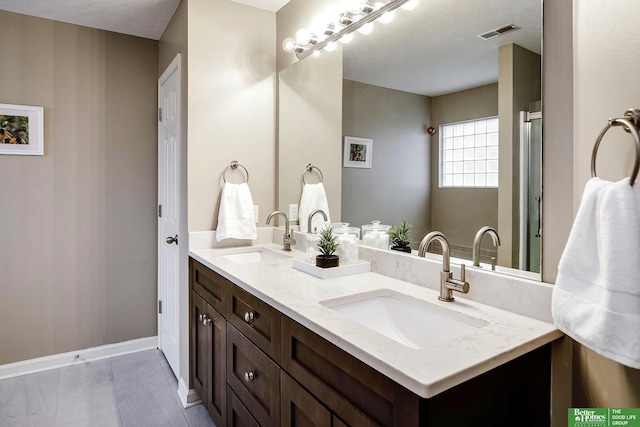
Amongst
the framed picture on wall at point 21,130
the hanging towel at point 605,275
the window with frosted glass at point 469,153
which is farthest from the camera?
the framed picture on wall at point 21,130

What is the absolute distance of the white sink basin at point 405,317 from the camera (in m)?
1.19

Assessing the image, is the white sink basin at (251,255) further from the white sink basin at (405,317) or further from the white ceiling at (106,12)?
the white ceiling at (106,12)

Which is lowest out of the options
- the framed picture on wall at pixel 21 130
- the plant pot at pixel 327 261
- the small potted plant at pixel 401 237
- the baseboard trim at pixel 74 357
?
the baseboard trim at pixel 74 357

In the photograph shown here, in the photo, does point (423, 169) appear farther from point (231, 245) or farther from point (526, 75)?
point (231, 245)

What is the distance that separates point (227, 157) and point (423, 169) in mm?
1274

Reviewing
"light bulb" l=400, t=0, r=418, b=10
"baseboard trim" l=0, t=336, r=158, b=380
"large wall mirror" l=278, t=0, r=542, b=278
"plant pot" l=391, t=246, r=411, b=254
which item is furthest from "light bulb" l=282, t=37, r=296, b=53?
"baseboard trim" l=0, t=336, r=158, b=380

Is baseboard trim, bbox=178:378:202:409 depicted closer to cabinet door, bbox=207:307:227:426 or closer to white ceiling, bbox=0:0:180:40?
cabinet door, bbox=207:307:227:426

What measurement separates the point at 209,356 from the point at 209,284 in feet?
1.21

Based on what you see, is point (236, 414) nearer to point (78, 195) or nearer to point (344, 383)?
point (344, 383)

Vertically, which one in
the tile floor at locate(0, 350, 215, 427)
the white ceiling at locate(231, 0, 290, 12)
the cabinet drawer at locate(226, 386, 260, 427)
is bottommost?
the tile floor at locate(0, 350, 215, 427)

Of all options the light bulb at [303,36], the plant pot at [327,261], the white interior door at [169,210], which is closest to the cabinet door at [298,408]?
the plant pot at [327,261]

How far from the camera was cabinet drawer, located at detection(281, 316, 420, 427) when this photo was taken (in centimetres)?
83

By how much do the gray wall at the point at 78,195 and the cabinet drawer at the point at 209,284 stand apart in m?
1.01

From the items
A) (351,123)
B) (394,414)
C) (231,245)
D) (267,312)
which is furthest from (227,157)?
(394,414)
